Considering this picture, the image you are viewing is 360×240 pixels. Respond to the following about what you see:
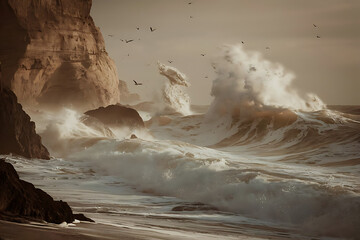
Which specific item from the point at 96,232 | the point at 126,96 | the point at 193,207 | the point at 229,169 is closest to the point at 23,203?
the point at 96,232

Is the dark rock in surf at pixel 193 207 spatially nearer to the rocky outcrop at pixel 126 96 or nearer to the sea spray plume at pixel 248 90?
the sea spray plume at pixel 248 90

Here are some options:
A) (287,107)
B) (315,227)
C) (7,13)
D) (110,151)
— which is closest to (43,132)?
(110,151)

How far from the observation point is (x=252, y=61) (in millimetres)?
45250

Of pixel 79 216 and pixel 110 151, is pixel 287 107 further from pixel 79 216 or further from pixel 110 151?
pixel 79 216

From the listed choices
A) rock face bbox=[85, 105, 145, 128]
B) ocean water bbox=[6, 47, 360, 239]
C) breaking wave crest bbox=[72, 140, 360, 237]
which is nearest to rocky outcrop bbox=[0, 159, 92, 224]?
ocean water bbox=[6, 47, 360, 239]

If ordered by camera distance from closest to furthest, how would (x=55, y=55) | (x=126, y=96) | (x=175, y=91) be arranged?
(x=55, y=55)
(x=175, y=91)
(x=126, y=96)

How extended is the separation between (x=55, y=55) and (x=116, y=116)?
5684mm

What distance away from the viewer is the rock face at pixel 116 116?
124ft

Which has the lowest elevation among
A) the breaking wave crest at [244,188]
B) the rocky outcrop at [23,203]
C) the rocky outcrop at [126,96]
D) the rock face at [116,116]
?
the rocky outcrop at [23,203]

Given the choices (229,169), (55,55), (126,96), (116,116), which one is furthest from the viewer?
(126,96)

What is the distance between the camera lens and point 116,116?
38188 mm

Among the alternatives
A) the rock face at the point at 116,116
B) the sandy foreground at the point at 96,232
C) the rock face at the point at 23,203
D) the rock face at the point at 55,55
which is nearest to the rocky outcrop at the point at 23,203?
the rock face at the point at 23,203

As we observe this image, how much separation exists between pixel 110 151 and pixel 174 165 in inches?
234

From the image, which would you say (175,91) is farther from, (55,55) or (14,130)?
(14,130)
